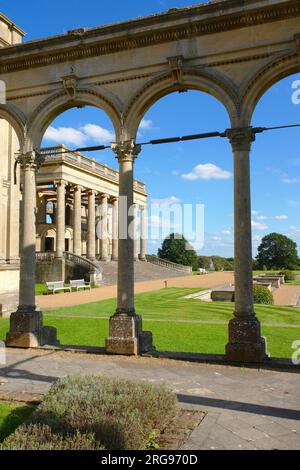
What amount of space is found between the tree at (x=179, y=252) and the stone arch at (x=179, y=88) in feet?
246

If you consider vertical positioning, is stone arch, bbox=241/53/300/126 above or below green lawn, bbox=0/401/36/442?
above

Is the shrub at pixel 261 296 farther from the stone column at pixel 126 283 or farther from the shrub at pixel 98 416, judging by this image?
the shrub at pixel 98 416

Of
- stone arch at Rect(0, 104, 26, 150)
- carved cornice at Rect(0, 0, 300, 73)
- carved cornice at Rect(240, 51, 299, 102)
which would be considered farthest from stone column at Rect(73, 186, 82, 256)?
carved cornice at Rect(240, 51, 299, 102)

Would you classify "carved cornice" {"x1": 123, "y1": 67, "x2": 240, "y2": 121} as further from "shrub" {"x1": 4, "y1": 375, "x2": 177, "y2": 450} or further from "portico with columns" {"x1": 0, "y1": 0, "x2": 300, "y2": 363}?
"shrub" {"x1": 4, "y1": 375, "x2": 177, "y2": 450}

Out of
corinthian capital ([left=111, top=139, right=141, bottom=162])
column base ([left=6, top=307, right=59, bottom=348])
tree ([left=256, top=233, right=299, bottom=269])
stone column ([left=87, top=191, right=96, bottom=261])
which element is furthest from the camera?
tree ([left=256, top=233, right=299, bottom=269])

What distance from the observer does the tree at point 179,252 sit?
278 ft

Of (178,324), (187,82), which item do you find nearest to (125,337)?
(178,324)

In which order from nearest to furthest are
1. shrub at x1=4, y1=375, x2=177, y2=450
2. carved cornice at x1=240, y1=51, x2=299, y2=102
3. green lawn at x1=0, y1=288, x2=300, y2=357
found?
1. shrub at x1=4, y1=375, x2=177, y2=450
2. carved cornice at x1=240, y1=51, x2=299, y2=102
3. green lawn at x1=0, y1=288, x2=300, y2=357

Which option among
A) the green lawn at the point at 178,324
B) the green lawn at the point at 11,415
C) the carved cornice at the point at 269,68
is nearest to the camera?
the green lawn at the point at 11,415

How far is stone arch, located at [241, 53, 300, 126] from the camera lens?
8.20 metres

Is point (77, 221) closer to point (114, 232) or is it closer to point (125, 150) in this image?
point (114, 232)

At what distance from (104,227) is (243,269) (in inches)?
1522

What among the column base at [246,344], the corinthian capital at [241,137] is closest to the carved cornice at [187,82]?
the corinthian capital at [241,137]

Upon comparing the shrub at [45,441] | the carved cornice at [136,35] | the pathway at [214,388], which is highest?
the carved cornice at [136,35]
